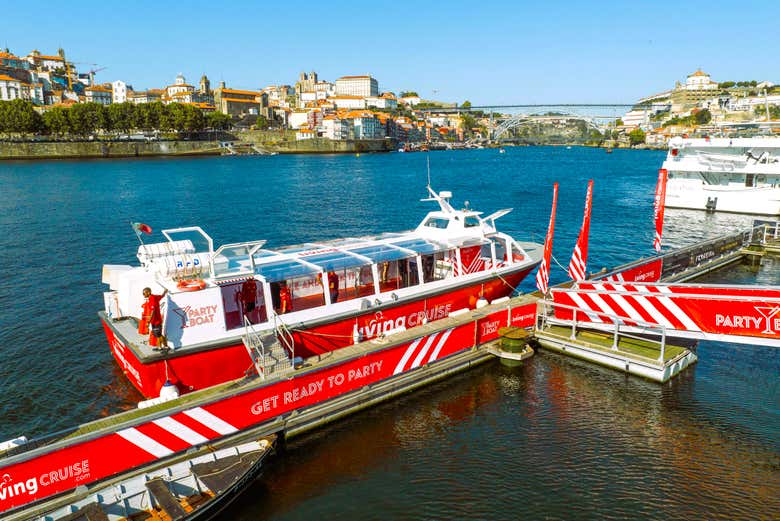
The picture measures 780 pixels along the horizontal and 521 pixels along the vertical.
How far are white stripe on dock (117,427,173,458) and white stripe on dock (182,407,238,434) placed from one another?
33.2 inches

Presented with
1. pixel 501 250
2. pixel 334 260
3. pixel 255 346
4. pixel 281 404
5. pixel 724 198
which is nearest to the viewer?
pixel 281 404

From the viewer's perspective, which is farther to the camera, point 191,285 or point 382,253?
point 382,253

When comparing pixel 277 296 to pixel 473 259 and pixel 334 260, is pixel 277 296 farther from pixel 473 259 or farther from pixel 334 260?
pixel 473 259

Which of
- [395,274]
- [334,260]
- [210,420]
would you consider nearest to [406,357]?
[395,274]

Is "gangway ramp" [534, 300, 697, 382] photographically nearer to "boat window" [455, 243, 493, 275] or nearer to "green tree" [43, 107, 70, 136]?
"boat window" [455, 243, 493, 275]

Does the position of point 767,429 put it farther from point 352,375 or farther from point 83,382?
point 83,382

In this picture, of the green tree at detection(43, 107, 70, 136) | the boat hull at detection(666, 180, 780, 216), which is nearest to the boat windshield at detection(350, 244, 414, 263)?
the boat hull at detection(666, 180, 780, 216)

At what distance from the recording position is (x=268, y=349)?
13.8m

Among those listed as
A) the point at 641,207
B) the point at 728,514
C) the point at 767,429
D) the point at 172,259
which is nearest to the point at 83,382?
A: the point at 172,259

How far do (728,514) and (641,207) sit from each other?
54.6m

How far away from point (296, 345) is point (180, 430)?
14.8ft

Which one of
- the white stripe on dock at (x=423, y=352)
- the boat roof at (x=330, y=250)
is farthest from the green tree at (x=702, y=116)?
the white stripe on dock at (x=423, y=352)

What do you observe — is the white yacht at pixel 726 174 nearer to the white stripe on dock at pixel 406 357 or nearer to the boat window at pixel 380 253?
the boat window at pixel 380 253

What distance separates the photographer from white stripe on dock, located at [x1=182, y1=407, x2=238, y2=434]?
36.7ft
